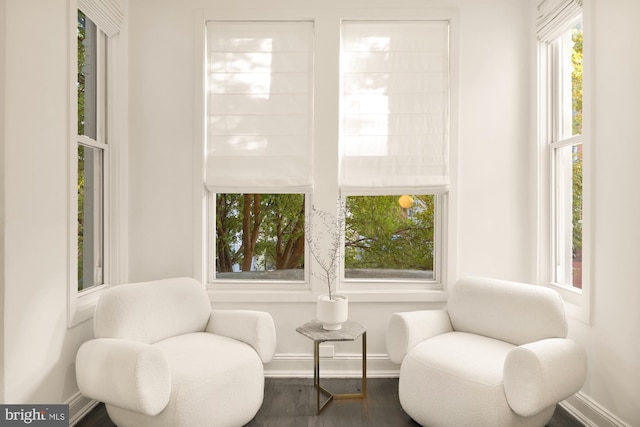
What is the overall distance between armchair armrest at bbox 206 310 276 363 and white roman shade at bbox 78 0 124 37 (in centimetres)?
206

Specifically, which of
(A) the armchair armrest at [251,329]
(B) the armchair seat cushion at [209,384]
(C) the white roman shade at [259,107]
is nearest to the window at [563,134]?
(C) the white roman shade at [259,107]

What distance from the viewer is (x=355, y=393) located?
2.61 m

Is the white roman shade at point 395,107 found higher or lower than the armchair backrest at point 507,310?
higher

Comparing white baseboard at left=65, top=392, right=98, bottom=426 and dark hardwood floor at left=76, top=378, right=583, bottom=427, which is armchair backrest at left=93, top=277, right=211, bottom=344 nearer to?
white baseboard at left=65, top=392, right=98, bottom=426

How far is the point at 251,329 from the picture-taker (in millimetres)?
2365

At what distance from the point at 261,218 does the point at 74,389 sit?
61.9 inches

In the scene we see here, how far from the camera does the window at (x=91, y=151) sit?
2.50m

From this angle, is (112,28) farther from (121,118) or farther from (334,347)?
(334,347)

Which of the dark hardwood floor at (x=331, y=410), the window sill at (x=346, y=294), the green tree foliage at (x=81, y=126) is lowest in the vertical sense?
the dark hardwood floor at (x=331, y=410)

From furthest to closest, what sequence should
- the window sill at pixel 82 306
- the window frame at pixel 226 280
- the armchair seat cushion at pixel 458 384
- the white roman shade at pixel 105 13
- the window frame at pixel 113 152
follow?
the window frame at pixel 226 280
the window frame at pixel 113 152
the white roman shade at pixel 105 13
the window sill at pixel 82 306
the armchair seat cushion at pixel 458 384

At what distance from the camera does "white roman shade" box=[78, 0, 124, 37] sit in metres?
2.45

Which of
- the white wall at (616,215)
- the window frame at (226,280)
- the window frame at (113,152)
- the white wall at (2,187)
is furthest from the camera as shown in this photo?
the window frame at (226,280)

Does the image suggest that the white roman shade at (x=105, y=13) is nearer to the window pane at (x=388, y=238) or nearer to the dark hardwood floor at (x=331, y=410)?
the window pane at (x=388, y=238)

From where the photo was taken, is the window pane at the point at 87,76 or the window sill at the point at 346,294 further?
the window sill at the point at 346,294
